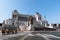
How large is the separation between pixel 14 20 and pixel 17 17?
4.41 metres

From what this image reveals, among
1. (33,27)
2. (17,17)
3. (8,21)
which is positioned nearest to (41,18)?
(17,17)

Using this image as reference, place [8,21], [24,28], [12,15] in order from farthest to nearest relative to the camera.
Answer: [12,15], [8,21], [24,28]

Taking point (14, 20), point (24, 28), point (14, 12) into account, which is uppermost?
point (14, 12)

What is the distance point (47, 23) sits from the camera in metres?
82.3

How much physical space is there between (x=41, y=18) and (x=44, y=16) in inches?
146

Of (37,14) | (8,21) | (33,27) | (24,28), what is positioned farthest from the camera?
(37,14)

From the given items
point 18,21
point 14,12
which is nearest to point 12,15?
point 14,12

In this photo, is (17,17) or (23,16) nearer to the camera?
(17,17)

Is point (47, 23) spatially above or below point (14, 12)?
below

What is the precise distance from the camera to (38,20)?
274ft

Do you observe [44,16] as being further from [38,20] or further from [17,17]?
[17,17]

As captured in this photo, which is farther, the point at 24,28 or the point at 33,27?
the point at 24,28

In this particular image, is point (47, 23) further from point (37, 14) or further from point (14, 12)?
point (14, 12)

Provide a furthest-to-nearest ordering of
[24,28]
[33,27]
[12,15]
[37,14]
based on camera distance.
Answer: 1. [37,14]
2. [12,15]
3. [24,28]
4. [33,27]
